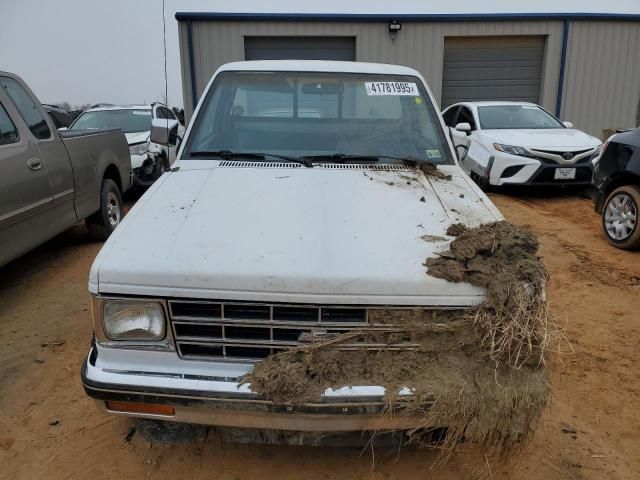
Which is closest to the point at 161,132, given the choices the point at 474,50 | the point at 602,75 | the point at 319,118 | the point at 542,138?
the point at 319,118

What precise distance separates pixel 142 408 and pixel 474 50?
15.3 m

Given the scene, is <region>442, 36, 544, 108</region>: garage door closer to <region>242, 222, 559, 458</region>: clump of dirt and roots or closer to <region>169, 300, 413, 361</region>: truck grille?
<region>242, 222, 559, 458</region>: clump of dirt and roots

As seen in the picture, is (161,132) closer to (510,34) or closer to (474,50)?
(474,50)

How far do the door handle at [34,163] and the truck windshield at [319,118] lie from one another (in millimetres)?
2040

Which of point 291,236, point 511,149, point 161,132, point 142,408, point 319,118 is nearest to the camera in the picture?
point 142,408

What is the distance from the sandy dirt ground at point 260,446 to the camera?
101 inches

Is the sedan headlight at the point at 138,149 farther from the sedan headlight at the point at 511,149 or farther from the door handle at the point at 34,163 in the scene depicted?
the sedan headlight at the point at 511,149

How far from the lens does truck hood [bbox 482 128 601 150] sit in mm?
8383

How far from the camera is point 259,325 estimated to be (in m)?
2.05

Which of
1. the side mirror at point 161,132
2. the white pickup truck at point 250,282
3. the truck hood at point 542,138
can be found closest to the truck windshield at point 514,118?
the truck hood at point 542,138

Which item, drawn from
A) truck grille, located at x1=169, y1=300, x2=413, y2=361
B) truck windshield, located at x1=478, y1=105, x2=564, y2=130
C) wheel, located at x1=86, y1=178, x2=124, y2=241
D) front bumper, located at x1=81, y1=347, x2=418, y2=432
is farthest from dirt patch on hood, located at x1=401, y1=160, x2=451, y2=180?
truck windshield, located at x1=478, y1=105, x2=564, y2=130

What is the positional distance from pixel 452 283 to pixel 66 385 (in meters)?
2.63

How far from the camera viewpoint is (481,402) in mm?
1984

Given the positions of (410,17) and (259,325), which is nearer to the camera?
(259,325)
